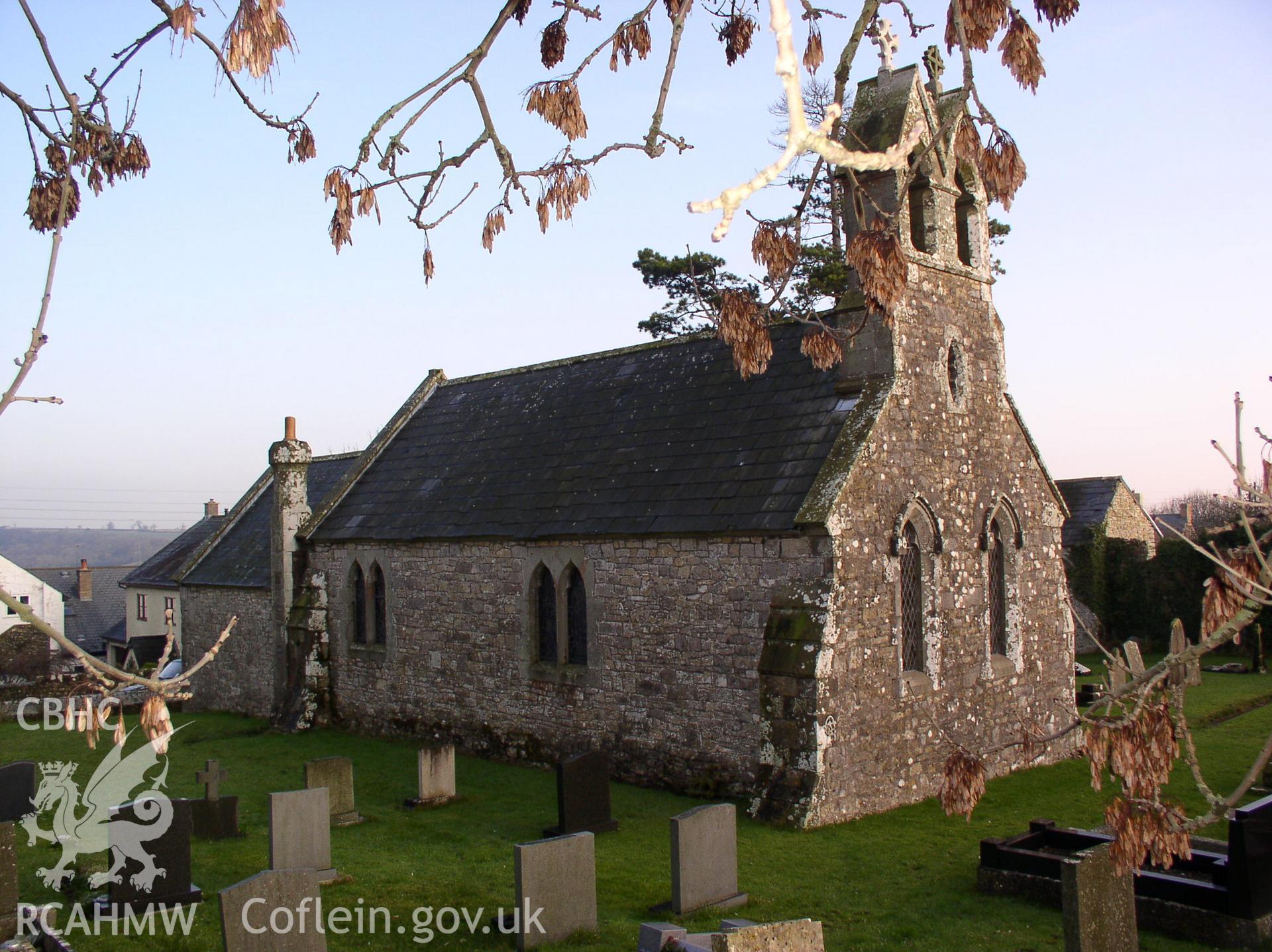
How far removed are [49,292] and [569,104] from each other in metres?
2.76

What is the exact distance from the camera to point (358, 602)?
19906mm

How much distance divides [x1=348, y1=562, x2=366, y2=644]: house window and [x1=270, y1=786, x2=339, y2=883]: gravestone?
30.9ft

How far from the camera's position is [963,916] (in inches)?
364

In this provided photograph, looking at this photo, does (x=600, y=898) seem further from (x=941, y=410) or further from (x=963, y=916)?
(x=941, y=410)

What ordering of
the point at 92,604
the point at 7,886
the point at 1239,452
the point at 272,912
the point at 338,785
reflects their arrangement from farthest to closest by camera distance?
1. the point at 92,604
2. the point at 338,785
3. the point at 7,886
4. the point at 272,912
5. the point at 1239,452

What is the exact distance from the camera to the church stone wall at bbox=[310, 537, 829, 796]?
1306 cm

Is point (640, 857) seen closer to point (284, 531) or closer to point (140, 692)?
point (284, 531)

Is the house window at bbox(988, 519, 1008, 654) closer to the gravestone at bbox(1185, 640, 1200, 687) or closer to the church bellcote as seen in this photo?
the church bellcote

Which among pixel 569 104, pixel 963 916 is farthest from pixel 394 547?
pixel 569 104

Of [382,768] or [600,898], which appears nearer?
[600,898]

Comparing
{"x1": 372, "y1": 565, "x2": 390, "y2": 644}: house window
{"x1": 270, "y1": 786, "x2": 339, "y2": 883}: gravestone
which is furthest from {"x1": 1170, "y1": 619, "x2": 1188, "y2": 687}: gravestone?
{"x1": 372, "y1": 565, "x2": 390, "y2": 644}: house window

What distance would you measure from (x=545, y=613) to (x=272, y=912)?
8911 millimetres

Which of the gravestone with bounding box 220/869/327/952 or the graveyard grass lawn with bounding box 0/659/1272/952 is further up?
the gravestone with bounding box 220/869/327/952

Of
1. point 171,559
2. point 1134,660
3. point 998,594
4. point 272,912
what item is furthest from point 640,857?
point 171,559
